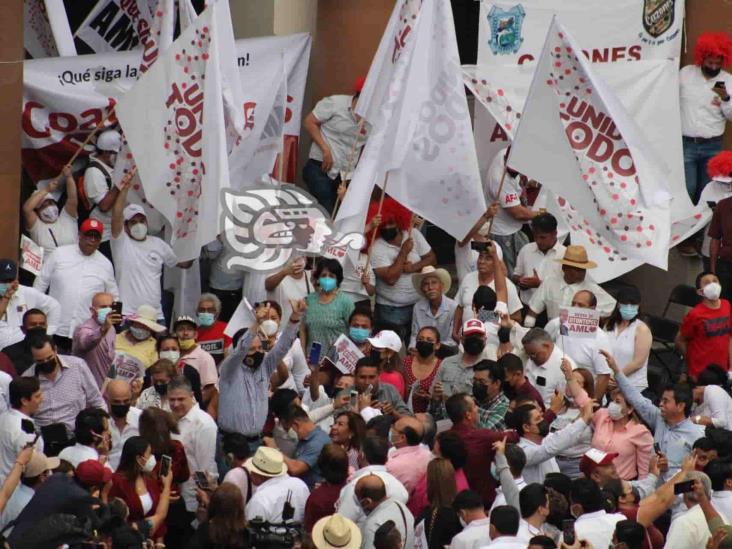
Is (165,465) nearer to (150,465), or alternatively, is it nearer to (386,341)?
(150,465)

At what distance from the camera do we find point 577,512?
1228cm

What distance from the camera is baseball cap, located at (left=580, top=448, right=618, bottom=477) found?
13.4m

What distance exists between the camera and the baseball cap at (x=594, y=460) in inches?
526

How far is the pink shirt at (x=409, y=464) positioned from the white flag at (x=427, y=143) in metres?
3.52

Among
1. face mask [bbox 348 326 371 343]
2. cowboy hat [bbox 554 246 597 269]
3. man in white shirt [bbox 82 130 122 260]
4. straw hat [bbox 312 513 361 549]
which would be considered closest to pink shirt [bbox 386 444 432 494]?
straw hat [bbox 312 513 361 549]

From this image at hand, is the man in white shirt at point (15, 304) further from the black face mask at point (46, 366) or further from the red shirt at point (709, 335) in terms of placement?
the red shirt at point (709, 335)

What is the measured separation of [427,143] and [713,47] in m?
4.20

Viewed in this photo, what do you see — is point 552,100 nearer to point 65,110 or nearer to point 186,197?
point 186,197

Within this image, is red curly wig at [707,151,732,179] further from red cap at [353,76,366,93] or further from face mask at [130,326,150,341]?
face mask at [130,326,150,341]

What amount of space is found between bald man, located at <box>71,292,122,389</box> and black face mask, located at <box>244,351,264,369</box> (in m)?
1.19

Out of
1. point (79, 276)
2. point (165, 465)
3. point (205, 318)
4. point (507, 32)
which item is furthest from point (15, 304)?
point (507, 32)

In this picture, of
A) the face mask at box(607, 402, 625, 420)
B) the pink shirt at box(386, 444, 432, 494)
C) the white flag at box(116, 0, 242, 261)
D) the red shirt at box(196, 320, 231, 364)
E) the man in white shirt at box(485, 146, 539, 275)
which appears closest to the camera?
the pink shirt at box(386, 444, 432, 494)

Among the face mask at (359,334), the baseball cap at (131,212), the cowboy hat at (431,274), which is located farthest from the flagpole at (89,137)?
the face mask at (359,334)

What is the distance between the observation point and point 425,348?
15.4m
